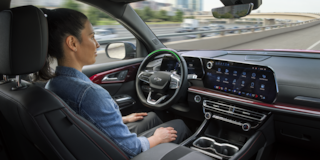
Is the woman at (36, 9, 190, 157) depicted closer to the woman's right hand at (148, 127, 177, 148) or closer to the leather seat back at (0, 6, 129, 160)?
the leather seat back at (0, 6, 129, 160)

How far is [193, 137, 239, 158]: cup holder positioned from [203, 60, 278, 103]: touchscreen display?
510 millimetres

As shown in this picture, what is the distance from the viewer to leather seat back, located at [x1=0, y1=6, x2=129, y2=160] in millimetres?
1081

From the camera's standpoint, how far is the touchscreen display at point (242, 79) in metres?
2.05

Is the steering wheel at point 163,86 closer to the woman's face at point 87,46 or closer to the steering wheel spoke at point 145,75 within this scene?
the steering wheel spoke at point 145,75

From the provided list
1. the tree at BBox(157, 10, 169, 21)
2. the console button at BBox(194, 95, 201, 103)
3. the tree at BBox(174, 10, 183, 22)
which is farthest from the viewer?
the tree at BBox(174, 10, 183, 22)

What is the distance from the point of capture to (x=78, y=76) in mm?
1278

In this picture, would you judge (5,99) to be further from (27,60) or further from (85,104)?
(85,104)

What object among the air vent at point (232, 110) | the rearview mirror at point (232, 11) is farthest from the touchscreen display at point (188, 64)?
the rearview mirror at point (232, 11)

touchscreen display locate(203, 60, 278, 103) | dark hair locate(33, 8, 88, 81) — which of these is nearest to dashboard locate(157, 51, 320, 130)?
touchscreen display locate(203, 60, 278, 103)

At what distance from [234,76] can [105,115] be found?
1.49m

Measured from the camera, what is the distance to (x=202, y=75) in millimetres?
2586

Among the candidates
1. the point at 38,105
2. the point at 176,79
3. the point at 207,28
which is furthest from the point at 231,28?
the point at 38,105

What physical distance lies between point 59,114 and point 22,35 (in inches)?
15.8

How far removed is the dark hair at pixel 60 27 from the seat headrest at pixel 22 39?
0.10 m
